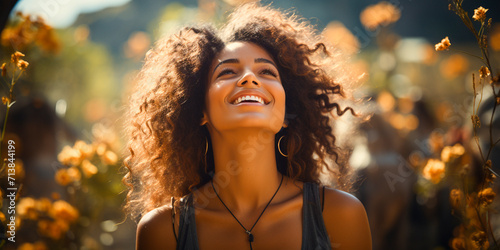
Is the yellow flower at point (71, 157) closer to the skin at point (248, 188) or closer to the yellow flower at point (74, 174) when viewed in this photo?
the yellow flower at point (74, 174)

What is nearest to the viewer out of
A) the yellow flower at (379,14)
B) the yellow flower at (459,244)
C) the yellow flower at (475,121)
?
the yellow flower at (475,121)

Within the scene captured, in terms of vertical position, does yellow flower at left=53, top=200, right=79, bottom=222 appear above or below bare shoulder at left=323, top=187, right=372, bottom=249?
below

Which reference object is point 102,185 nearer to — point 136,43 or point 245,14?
point 245,14

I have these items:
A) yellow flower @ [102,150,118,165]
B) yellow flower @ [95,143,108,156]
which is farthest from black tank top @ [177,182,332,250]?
yellow flower @ [95,143,108,156]

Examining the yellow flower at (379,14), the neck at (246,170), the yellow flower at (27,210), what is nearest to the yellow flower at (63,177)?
the yellow flower at (27,210)

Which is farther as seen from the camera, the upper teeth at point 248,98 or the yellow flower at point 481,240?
the upper teeth at point 248,98

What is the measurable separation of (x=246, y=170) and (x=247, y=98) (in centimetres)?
36

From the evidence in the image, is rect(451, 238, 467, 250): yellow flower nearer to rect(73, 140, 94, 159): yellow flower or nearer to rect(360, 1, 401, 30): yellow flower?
rect(73, 140, 94, 159): yellow flower

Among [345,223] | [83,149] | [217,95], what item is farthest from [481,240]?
[83,149]

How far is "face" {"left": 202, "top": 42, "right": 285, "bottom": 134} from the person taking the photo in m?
1.88

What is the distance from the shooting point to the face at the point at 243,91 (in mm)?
1882

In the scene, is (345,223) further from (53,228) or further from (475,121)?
(53,228)

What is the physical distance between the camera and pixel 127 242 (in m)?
3.90

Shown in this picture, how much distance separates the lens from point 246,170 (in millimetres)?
2027
